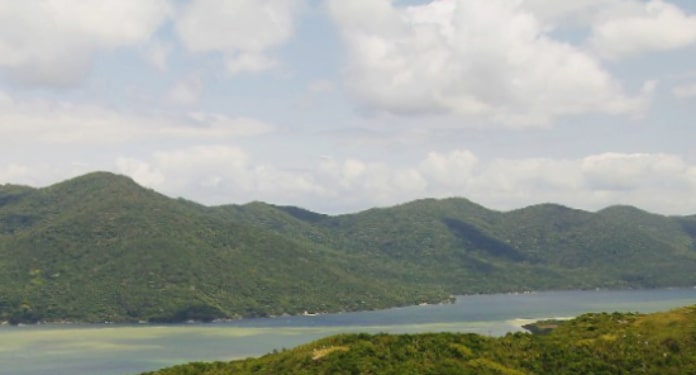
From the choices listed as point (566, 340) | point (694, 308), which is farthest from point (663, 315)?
point (566, 340)

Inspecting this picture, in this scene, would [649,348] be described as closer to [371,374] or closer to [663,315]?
[663,315]

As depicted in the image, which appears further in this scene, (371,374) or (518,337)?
(518,337)

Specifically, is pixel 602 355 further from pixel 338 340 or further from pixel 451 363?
pixel 338 340

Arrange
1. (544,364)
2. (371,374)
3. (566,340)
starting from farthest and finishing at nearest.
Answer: (566,340) < (544,364) < (371,374)

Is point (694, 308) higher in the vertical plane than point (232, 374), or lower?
higher

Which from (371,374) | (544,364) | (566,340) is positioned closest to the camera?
(371,374)

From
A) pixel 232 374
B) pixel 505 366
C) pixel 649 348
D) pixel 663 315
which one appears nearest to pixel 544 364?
pixel 505 366

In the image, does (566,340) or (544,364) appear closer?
(544,364)
